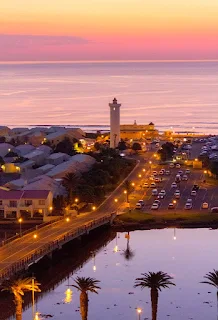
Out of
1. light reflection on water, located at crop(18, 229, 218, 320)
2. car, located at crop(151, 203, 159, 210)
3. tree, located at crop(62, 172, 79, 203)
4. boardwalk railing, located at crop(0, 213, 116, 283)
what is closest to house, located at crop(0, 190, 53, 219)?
tree, located at crop(62, 172, 79, 203)

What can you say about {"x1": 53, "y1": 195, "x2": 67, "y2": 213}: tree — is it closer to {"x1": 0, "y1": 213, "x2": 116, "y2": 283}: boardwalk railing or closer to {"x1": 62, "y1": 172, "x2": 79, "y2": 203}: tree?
{"x1": 62, "y1": 172, "x2": 79, "y2": 203}: tree

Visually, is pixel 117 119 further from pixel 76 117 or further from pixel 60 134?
pixel 76 117

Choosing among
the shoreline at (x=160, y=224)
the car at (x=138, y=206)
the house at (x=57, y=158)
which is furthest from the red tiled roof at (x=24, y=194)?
the house at (x=57, y=158)

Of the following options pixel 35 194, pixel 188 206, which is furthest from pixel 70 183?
pixel 188 206

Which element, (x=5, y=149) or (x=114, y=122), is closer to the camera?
(x=5, y=149)

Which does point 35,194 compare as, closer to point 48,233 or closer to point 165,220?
point 48,233
